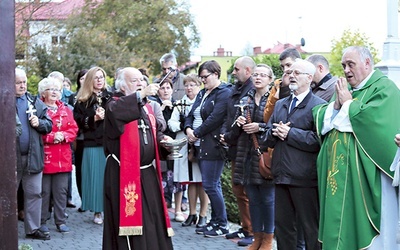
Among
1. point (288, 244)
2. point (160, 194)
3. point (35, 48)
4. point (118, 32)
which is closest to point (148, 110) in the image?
point (160, 194)

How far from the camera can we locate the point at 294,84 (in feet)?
24.6

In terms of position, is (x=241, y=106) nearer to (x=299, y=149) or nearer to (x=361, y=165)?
(x=299, y=149)

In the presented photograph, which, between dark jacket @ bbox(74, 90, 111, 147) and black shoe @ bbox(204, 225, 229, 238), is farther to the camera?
dark jacket @ bbox(74, 90, 111, 147)

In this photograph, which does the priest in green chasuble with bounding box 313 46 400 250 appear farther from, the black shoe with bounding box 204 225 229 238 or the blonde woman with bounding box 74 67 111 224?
the blonde woman with bounding box 74 67 111 224

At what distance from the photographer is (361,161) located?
6574 mm

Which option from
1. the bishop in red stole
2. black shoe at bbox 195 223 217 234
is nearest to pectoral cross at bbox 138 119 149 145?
the bishop in red stole

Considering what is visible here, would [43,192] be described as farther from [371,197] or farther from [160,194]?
[371,197]

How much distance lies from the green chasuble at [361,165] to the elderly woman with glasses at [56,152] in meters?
5.07

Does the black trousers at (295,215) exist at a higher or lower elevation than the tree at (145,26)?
lower

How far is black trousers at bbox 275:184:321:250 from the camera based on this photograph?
7.29 meters

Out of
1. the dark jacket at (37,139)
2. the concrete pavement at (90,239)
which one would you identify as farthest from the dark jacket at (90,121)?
the concrete pavement at (90,239)

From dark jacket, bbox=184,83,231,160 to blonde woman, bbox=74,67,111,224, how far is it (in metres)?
1.59

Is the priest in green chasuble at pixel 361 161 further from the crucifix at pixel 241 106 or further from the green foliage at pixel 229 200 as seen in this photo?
the green foliage at pixel 229 200

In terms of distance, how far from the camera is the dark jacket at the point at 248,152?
8.66 m
